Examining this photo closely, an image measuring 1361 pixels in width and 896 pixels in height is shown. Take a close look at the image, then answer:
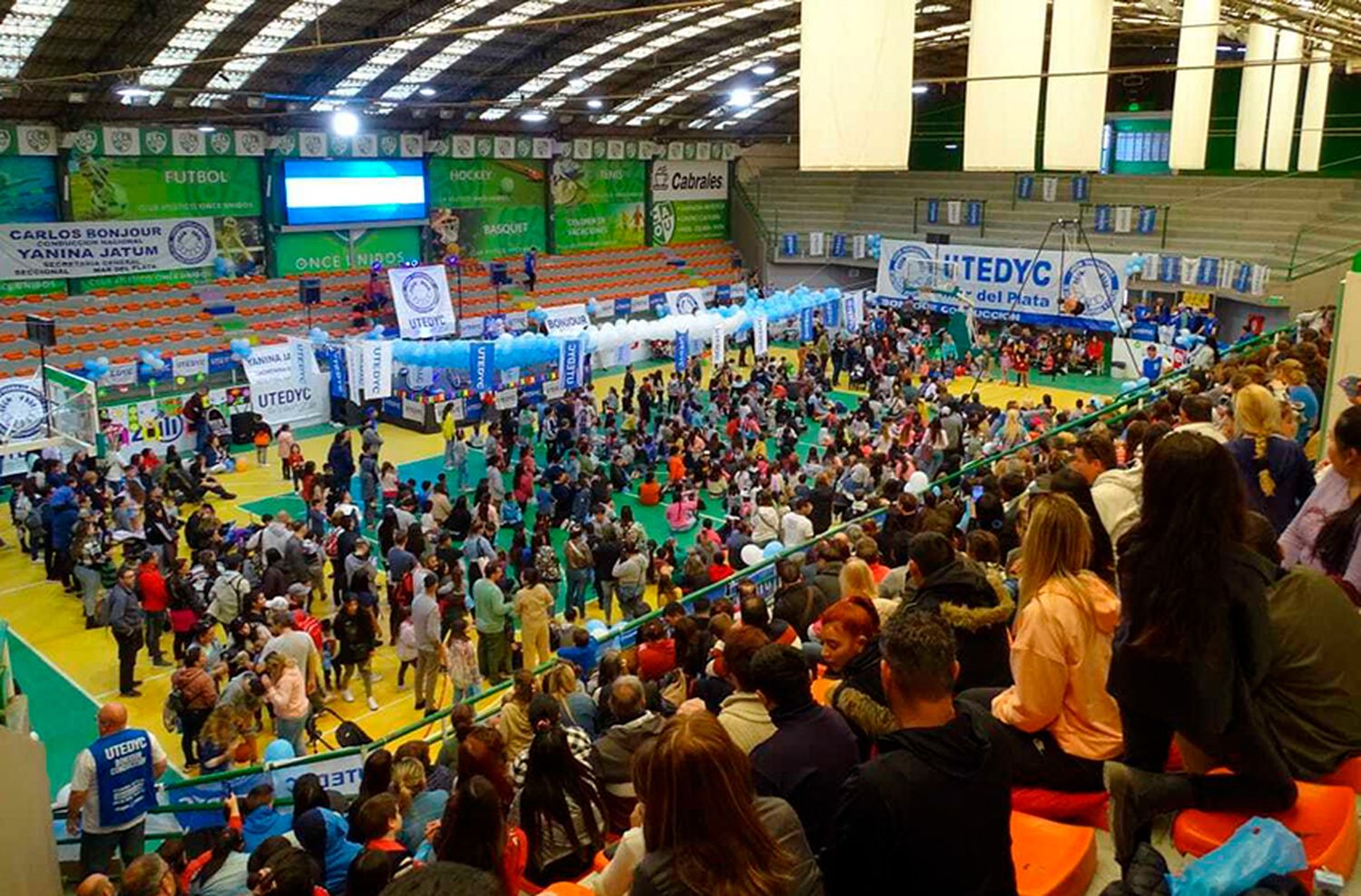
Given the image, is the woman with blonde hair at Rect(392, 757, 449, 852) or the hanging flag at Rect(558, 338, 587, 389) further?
the hanging flag at Rect(558, 338, 587, 389)

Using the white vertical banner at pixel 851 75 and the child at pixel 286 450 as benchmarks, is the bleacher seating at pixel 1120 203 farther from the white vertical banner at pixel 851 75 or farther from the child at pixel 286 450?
the white vertical banner at pixel 851 75

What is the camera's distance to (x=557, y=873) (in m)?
4.17

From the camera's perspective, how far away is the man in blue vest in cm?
659

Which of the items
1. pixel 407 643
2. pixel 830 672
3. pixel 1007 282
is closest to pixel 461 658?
pixel 407 643

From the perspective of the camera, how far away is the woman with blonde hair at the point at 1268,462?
5.19 metres

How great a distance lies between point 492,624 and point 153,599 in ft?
11.9

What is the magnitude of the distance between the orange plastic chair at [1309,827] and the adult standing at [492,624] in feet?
24.9

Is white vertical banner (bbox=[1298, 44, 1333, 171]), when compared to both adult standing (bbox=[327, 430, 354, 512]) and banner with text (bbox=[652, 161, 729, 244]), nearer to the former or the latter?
adult standing (bbox=[327, 430, 354, 512])

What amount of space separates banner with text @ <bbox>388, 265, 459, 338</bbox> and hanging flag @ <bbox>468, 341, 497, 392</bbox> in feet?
22.9

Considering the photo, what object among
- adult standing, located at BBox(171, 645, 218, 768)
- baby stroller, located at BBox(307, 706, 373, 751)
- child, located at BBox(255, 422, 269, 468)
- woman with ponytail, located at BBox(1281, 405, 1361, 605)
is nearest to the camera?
woman with ponytail, located at BBox(1281, 405, 1361, 605)

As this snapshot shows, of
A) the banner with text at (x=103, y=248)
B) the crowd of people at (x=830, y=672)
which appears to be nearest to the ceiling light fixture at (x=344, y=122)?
the banner with text at (x=103, y=248)

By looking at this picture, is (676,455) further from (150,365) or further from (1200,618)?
(1200,618)

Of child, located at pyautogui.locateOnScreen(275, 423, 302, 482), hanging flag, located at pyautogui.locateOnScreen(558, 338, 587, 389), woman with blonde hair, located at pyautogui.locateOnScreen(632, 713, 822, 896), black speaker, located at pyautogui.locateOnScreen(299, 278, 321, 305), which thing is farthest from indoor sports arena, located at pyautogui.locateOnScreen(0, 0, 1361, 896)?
black speaker, located at pyautogui.locateOnScreen(299, 278, 321, 305)

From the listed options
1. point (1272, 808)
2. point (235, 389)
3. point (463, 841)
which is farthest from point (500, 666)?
point (235, 389)
